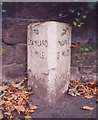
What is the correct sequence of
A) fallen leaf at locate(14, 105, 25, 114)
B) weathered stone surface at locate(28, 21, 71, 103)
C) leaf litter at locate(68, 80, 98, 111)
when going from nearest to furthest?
fallen leaf at locate(14, 105, 25, 114)
weathered stone surface at locate(28, 21, 71, 103)
leaf litter at locate(68, 80, 98, 111)

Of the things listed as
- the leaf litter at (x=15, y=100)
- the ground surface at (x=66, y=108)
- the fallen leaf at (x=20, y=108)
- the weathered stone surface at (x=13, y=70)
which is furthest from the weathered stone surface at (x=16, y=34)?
the fallen leaf at (x=20, y=108)

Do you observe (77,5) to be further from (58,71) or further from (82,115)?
(82,115)

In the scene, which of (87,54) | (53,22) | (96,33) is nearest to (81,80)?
(87,54)

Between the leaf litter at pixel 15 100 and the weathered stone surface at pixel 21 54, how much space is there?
225 mm

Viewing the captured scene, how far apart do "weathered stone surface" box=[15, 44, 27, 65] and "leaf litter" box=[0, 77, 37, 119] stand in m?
0.22

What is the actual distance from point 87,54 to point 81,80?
0.94 feet

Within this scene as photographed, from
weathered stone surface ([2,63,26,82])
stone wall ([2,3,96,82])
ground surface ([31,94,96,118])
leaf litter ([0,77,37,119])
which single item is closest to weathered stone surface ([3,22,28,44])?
stone wall ([2,3,96,82])

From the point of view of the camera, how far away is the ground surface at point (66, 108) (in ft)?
8.95

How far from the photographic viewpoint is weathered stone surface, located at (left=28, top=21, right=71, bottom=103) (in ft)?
9.44

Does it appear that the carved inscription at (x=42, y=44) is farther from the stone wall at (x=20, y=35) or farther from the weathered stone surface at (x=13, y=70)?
the weathered stone surface at (x=13, y=70)

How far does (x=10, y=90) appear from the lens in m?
2.99

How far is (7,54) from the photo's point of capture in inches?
124

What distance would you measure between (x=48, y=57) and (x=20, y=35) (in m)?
0.44

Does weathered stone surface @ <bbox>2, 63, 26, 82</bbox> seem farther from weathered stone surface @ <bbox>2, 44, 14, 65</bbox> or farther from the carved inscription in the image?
the carved inscription
